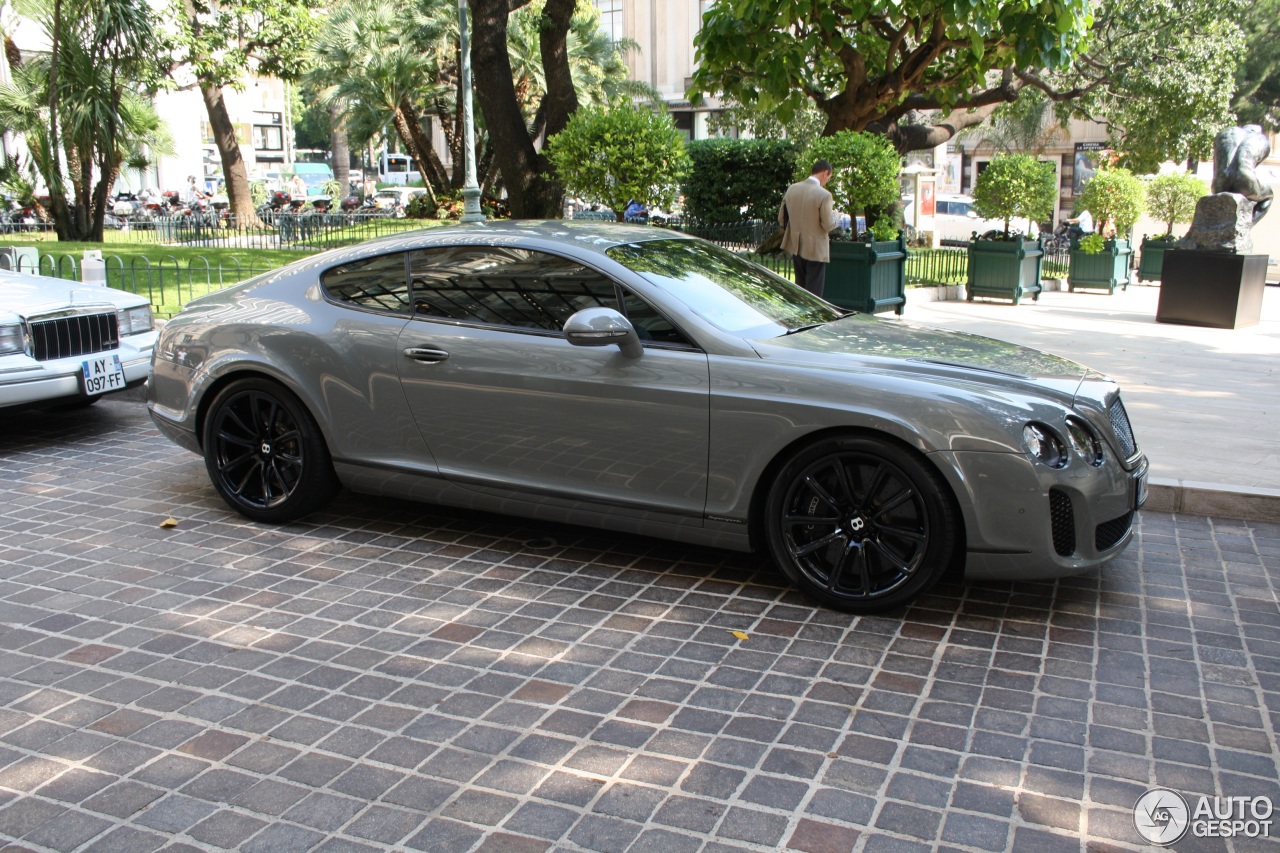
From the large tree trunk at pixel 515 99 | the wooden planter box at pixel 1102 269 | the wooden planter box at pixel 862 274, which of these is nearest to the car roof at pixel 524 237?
the wooden planter box at pixel 862 274

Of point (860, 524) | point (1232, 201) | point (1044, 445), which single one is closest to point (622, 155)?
point (860, 524)

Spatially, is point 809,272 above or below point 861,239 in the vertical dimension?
below

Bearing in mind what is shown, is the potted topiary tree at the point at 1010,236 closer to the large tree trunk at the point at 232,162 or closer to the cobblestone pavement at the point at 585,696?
the cobblestone pavement at the point at 585,696

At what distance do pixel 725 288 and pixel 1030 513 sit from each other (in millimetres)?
1773

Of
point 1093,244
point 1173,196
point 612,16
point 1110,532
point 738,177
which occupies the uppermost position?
point 612,16

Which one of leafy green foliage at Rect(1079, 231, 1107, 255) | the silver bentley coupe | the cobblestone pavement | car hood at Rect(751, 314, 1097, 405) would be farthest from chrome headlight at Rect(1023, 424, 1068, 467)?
leafy green foliage at Rect(1079, 231, 1107, 255)

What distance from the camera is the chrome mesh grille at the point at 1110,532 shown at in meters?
4.30

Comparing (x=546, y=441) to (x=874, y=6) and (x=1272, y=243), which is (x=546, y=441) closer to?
(x=874, y=6)

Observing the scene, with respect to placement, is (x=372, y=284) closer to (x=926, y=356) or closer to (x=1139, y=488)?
(x=926, y=356)

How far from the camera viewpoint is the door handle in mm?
5047

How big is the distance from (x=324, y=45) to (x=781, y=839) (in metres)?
33.3

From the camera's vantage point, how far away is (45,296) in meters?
7.39

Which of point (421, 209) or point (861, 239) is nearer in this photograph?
point (861, 239)

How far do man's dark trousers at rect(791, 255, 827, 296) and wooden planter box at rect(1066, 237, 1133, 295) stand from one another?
10.6 meters
